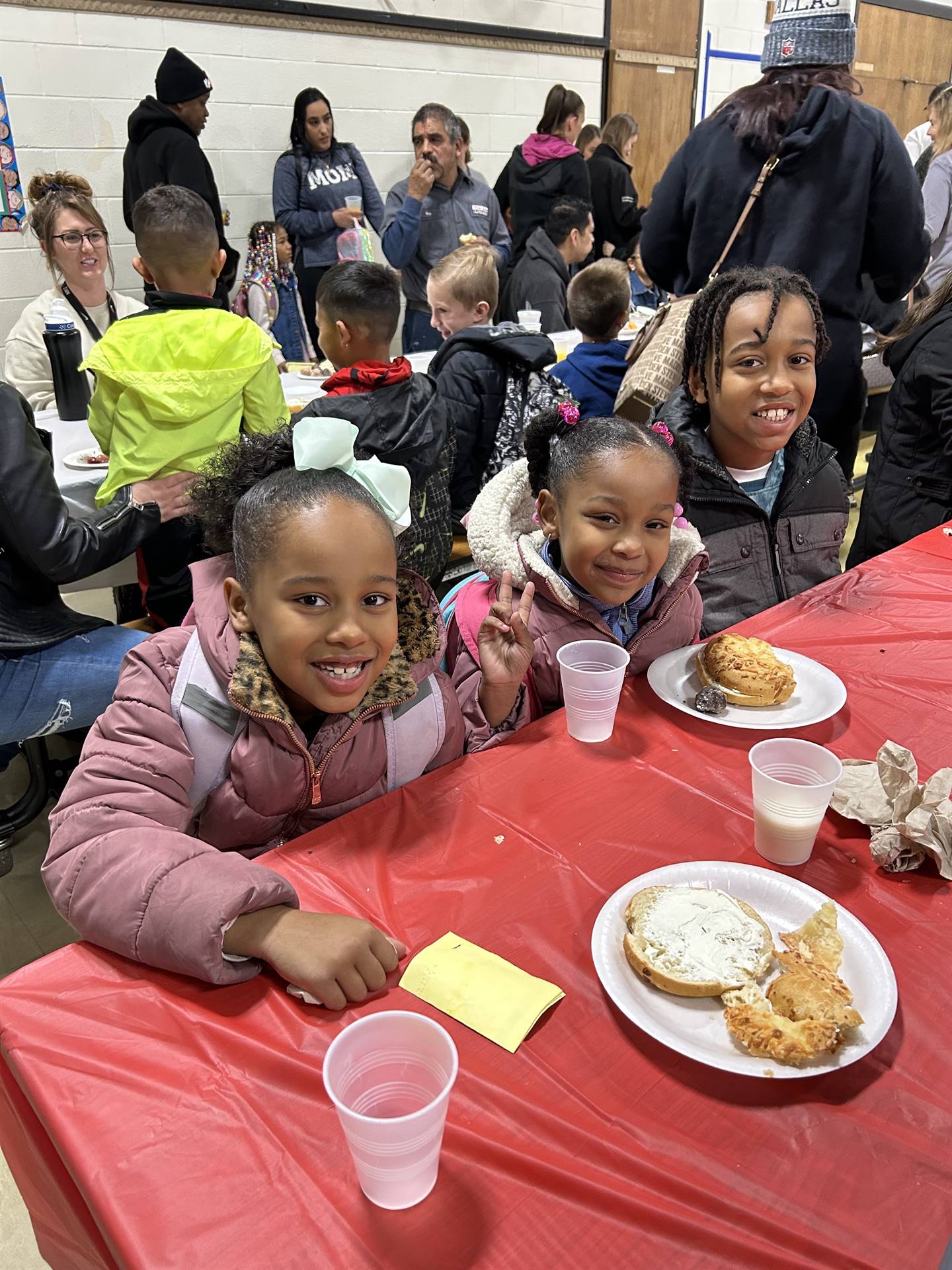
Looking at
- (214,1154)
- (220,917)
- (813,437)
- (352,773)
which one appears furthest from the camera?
(813,437)

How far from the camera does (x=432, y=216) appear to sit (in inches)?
231

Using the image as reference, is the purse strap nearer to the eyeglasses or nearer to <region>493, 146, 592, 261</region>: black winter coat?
the eyeglasses

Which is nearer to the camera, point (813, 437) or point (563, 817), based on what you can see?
point (563, 817)

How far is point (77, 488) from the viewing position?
2697 mm

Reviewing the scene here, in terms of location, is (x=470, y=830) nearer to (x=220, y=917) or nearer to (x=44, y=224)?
(x=220, y=917)

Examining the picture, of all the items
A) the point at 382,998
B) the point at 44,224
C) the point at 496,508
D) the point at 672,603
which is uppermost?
the point at 44,224

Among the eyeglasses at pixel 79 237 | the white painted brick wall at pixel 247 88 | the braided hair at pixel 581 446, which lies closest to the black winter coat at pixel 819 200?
the braided hair at pixel 581 446

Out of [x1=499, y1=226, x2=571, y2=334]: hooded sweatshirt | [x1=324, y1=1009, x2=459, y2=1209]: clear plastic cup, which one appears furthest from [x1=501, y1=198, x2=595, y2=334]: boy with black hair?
[x1=324, y1=1009, x2=459, y2=1209]: clear plastic cup

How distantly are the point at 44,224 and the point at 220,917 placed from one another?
11.3 ft

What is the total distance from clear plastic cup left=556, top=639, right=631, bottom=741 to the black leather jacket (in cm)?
132

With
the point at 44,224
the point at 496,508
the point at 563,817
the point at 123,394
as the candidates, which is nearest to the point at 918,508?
the point at 496,508

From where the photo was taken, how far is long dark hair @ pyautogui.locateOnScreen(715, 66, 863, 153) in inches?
109

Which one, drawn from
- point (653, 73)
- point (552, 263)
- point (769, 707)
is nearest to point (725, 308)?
point (769, 707)

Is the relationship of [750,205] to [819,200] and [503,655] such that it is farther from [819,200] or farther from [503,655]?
A: [503,655]
